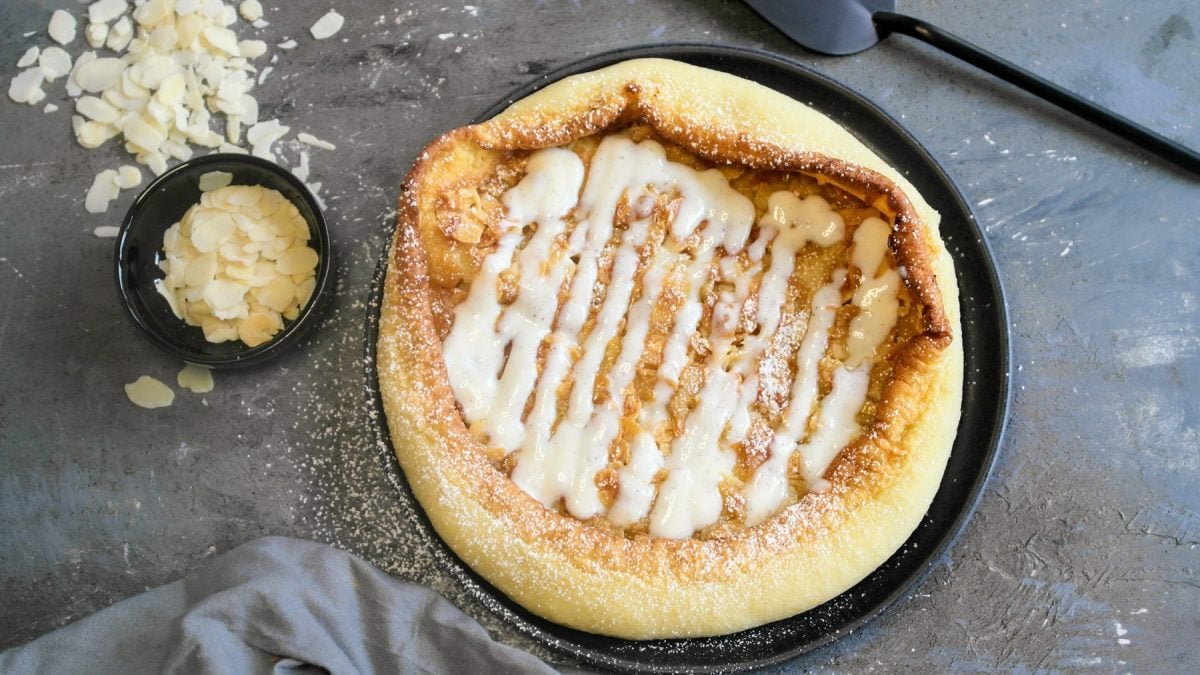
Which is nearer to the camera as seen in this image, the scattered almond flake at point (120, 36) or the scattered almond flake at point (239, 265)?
the scattered almond flake at point (239, 265)

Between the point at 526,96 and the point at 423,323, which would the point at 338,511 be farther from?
the point at 526,96

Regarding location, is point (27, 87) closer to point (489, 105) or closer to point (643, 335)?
point (489, 105)

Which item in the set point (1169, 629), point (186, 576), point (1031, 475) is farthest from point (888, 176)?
point (186, 576)

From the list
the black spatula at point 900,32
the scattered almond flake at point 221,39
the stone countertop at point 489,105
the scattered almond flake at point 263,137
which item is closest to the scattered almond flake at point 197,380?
the stone countertop at point 489,105

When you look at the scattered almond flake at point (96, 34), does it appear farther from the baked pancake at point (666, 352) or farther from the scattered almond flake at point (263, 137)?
the baked pancake at point (666, 352)

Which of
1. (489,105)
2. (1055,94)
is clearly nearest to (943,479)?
(1055,94)

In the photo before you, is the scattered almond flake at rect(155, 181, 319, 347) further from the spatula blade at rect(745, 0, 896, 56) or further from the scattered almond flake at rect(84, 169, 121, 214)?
the spatula blade at rect(745, 0, 896, 56)

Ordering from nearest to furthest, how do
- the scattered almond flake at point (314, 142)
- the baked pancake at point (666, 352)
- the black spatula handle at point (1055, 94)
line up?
the baked pancake at point (666, 352) → the black spatula handle at point (1055, 94) → the scattered almond flake at point (314, 142)
